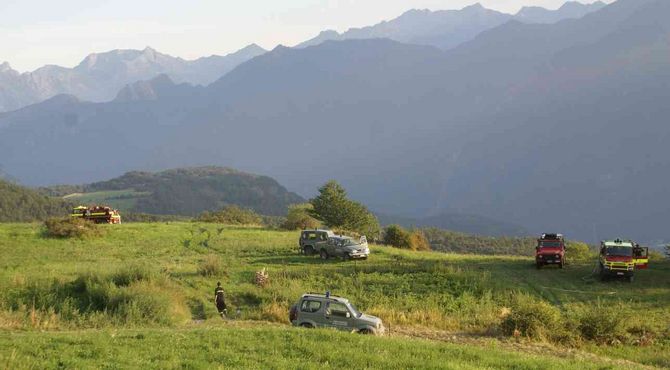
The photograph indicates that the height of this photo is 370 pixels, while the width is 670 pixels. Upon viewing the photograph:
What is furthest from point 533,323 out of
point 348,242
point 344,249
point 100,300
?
point 348,242

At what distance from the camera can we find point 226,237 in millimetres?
54844

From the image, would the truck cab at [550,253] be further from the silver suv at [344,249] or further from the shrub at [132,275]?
the shrub at [132,275]

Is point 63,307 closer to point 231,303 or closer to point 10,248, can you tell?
point 231,303

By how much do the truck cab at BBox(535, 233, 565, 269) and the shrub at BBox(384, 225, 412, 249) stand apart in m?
20.0

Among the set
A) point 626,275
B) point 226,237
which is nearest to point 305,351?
point 626,275

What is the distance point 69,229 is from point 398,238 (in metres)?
31.2

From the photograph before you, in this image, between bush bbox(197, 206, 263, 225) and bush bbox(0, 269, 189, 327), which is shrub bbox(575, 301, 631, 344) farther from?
bush bbox(197, 206, 263, 225)

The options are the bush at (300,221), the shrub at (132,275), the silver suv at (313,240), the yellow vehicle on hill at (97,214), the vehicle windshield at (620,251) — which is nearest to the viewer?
the shrub at (132,275)

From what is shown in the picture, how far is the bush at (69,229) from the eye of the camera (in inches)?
1884

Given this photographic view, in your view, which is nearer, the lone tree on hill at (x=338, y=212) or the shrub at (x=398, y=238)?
the shrub at (x=398, y=238)

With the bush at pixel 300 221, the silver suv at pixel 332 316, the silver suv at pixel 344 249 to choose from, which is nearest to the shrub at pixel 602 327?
the silver suv at pixel 332 316

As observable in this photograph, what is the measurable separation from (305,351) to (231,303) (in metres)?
14.9

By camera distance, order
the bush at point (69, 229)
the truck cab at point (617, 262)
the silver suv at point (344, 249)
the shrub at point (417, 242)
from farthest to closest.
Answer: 1. the shrub at point (417, 242)
2. the bush at point (69, 229)
3. the silver suv at point (344, 249)
4. the truck cab at point (617, 262)

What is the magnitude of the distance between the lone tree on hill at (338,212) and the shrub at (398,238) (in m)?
9.99
